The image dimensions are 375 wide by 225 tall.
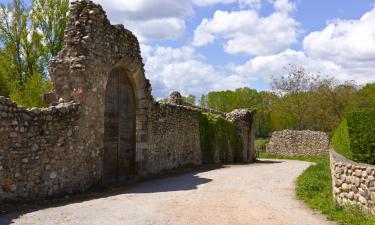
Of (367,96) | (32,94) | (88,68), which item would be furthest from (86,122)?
(367,96)

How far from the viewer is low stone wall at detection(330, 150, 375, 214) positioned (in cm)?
842

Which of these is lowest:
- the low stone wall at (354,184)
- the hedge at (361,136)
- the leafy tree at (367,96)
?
the low stone wall at (354,184)

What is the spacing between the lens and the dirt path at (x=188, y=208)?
28.5 ft

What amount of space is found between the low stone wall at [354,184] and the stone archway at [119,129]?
7544 mm

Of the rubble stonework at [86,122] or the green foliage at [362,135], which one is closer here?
the green foliage at [362,135]

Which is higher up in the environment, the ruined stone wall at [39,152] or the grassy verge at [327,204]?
the ruined stone wall at [39,152]

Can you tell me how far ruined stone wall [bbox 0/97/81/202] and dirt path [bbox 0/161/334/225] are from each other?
1171 mm

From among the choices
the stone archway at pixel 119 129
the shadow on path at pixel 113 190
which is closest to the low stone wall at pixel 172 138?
the shadow on path at pixel 113 190

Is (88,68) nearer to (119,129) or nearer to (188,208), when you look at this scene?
(119,129)

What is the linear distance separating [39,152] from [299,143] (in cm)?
3465

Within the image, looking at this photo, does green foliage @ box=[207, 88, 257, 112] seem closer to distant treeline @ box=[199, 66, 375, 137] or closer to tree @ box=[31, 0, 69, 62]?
distant treeline @ box=[199, 66, 375, 137]

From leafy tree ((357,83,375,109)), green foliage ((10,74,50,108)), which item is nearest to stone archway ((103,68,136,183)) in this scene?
green foliage ((10,74,50,108))

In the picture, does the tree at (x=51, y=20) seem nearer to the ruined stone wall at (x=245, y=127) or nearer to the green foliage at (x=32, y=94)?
the green foliage at (x=32, y=94)

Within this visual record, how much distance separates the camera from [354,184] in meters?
9.09
